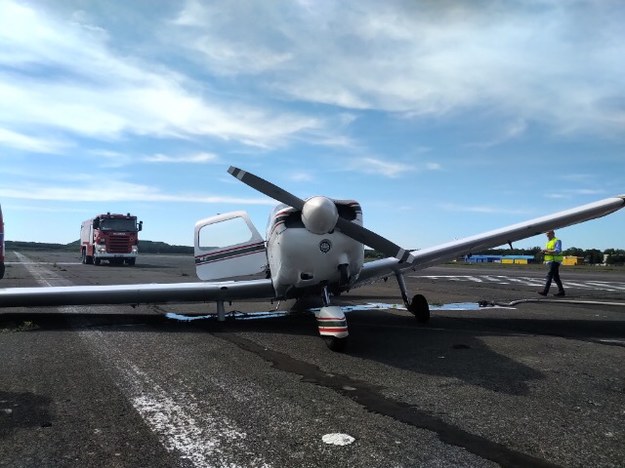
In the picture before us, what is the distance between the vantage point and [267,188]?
7.25 m

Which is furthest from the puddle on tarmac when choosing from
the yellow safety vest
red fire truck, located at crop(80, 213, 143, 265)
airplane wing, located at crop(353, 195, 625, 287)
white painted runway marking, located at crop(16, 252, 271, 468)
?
red fire truck, located at crop(80, 213, 143, 265)

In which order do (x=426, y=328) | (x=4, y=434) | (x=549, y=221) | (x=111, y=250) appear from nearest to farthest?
(x=4, y=434), (x=426, y=328), (x=549, y=221), (x=111, y=250)

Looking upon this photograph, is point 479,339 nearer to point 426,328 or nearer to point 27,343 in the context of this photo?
point 426,328

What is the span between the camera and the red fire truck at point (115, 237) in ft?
117

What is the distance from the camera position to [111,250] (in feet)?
117

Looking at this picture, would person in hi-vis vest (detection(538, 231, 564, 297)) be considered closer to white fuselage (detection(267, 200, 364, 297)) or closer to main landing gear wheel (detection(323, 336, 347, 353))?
white fuselage (detection(267, 200, 364, 297))

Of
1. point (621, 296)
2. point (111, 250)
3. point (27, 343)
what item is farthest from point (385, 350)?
point (111, 250)

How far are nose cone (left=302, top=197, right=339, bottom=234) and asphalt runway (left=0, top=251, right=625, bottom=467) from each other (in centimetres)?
167

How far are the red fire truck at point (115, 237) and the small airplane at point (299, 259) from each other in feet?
90.2

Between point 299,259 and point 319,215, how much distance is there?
2.99 ft

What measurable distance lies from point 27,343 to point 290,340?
3.77m

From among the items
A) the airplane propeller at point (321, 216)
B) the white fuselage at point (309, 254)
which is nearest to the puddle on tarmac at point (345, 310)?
the white fuselage at point (309, 254)

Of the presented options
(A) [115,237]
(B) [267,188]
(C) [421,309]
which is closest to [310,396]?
(B) [267,188]

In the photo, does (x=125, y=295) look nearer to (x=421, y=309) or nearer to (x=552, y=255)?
(x=421, y=309)
